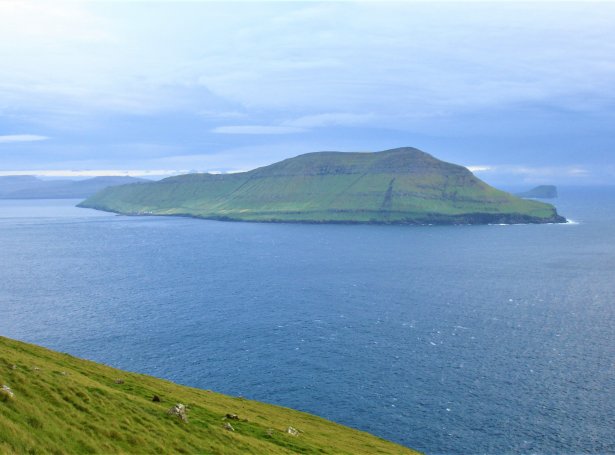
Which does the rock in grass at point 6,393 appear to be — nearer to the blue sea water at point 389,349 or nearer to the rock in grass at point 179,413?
the rock in grass at point 179,413

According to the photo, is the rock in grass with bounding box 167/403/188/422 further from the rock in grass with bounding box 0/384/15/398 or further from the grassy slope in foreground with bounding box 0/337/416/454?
the rock in grass with bounding box 0/384/15/398

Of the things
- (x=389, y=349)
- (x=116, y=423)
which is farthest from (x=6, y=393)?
(x=389, y=349)

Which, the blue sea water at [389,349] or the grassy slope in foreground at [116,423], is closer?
the grassy slope in foreground at [116,423]

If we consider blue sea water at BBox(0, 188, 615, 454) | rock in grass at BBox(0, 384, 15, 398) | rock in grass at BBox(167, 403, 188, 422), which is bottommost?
blue sea water at BBox(0, 188, 615, 454)

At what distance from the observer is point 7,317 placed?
515ft

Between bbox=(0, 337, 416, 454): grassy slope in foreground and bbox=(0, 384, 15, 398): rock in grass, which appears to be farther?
bbox=(0, 384, 15, 398): rock in grass

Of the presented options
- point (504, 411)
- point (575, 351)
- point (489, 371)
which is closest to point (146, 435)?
point (504, 411)

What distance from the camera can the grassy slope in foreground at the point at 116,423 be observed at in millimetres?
36531

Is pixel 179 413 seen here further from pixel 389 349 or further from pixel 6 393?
pixel 389 349

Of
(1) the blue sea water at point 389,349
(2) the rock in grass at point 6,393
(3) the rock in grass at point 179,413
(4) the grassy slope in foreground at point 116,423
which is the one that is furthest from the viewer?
(1) the blue sea water at point 389,349

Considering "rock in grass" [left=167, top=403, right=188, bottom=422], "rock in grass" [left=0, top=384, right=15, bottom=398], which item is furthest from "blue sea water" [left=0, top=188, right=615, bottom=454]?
"rock in grass" [left=0, top=384, right=15, bottom=398]

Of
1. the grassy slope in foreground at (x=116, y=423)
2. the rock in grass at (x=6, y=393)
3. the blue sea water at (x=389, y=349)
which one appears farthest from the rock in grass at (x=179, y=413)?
the blue sea water at (x=389, y=349)

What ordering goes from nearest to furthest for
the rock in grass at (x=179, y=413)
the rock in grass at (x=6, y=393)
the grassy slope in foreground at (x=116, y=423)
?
the grassy slope in foreground at (x=116, y=423)
the rock in grass at (x=6, y=393)
the rock in grass at (x=179, y=413)

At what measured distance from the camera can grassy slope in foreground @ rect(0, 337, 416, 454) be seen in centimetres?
3653
